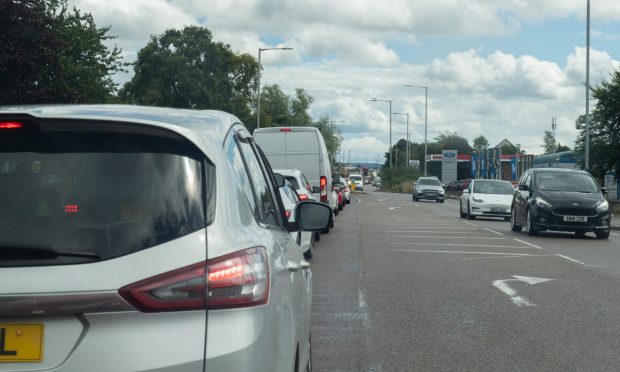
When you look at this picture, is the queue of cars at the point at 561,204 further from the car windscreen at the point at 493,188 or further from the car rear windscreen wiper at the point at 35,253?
the car rear windscreen wiper at the point at 35,253

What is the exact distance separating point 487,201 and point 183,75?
44.2 m

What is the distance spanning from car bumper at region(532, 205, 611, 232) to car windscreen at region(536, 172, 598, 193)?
2.81 feet

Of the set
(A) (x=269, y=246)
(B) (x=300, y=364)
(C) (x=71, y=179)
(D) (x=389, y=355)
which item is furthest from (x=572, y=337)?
(C) (x=71, y=179)

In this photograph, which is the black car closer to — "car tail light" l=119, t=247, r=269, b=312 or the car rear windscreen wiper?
"car tail light" l=119, t=247, r=269, b=312

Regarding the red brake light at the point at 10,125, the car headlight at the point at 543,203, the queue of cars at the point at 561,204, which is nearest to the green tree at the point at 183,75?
the queue of cars at the point at 561,204

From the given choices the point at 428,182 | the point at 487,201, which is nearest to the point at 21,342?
the point at 487,201

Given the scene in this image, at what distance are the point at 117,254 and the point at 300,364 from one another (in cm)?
158

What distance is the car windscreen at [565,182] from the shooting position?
24.3 metres

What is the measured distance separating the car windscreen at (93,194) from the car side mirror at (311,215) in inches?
83.6

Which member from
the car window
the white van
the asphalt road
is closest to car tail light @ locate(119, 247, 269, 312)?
the car window

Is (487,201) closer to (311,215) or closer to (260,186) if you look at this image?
(311,215)

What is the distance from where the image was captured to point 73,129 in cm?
348

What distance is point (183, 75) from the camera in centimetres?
7531

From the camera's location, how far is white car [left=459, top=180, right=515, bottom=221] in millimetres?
34625
